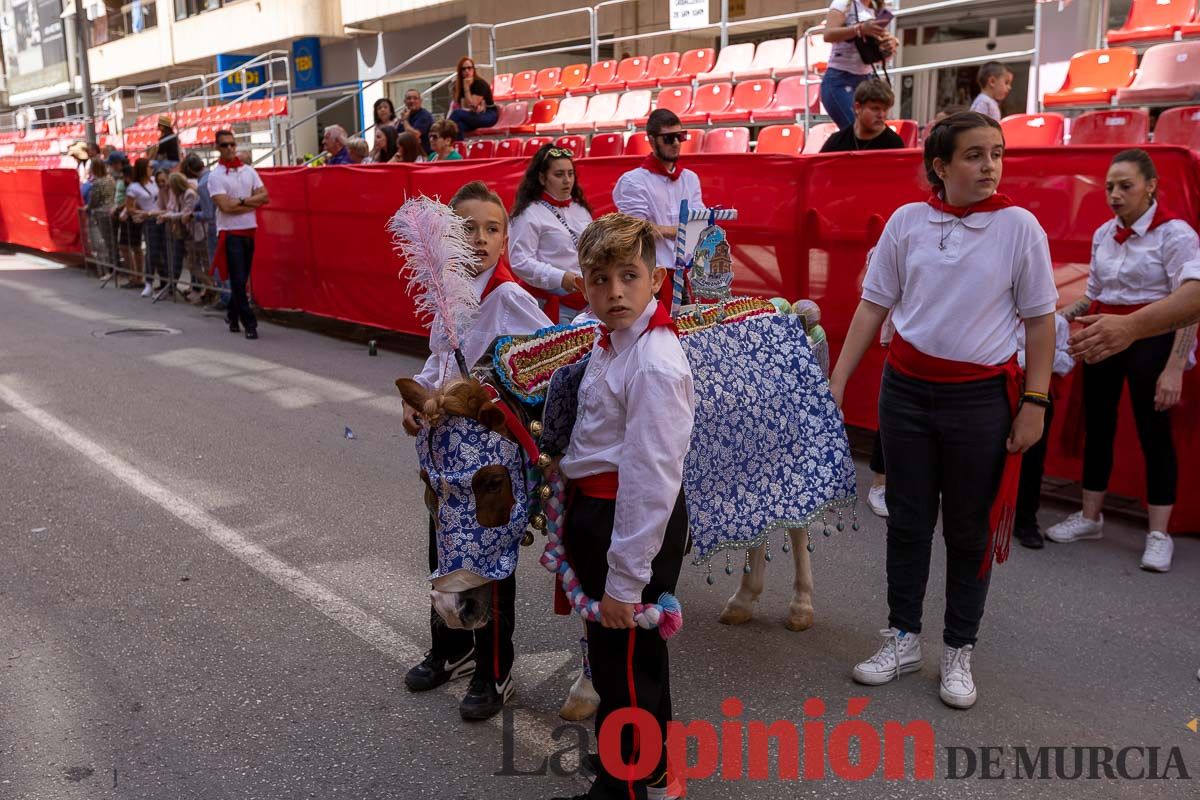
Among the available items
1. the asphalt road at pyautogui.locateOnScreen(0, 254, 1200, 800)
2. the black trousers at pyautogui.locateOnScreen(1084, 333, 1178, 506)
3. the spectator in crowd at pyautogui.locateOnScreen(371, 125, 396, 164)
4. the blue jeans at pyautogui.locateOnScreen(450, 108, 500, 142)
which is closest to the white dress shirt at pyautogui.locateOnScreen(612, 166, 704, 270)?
the asphalt road at pyautogui.locateOnScreen(0, 254, 1200, 800)

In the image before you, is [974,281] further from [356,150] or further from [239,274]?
[356,150]

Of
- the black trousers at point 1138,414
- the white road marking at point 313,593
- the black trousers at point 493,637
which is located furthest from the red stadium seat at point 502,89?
the black trousers at point 493,637

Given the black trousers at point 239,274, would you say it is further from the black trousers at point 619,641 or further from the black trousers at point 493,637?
the black trousers at point 619,641

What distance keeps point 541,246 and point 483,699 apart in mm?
3062

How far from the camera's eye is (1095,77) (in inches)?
375

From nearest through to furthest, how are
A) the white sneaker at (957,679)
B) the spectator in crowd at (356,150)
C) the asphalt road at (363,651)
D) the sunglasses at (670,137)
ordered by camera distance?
the asphalt road at (363,651) → the white sneaker at (957,679) → the sunglasses at (670,137) → the spectator in crowd at (356,150)

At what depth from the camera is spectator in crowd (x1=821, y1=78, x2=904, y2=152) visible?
6.55 metres

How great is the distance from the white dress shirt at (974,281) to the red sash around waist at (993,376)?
28 millimetres

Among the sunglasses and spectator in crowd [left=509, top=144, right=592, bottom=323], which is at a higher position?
the sunglasses

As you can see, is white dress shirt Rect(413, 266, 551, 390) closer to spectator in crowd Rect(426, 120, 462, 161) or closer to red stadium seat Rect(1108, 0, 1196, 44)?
spectator in crowd Rect(426, 120, 462, 161)

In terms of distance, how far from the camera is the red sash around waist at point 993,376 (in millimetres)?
3328

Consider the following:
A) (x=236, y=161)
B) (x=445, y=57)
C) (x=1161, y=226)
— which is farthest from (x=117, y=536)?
(x=445, y=57)

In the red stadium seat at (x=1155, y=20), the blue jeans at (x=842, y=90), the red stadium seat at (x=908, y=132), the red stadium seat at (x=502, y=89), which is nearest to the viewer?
the blue jeans at (x=842, y=90)

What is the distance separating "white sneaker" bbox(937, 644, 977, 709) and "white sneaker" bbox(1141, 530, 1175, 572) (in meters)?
1.59
